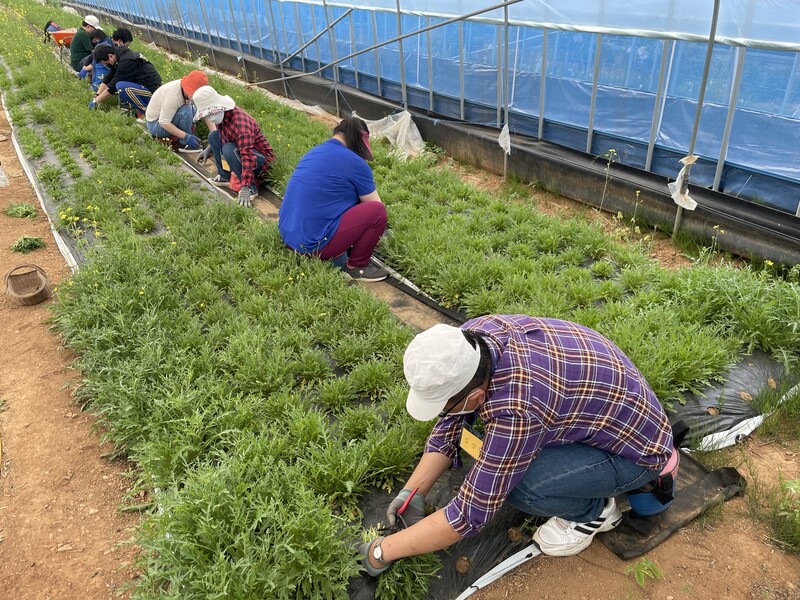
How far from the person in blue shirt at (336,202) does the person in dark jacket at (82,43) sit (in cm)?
745

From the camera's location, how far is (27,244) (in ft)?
16.6

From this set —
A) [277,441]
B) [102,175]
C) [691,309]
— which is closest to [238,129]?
[102,175]

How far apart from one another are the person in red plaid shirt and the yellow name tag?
4149 millimetres

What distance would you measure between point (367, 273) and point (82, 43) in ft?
27.9

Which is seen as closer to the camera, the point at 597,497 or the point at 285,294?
the point at 597,497

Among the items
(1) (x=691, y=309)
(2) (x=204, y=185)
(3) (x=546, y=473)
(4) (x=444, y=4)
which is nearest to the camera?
(3) (x=546, y=473)

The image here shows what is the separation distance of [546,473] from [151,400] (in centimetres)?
215

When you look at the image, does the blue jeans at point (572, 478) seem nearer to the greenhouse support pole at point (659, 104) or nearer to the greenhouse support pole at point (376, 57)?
the greenhouse support pole at point (659, 104)

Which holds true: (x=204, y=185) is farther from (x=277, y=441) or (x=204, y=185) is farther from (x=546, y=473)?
(x=546, y=473)

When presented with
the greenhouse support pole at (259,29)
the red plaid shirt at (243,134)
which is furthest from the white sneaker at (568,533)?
the greenhouse support pole at (259,29)

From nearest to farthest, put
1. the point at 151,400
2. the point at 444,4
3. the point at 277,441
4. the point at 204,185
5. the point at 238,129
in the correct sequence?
the point at 277,441 < the point at 151,400 < the point at 238,129 < the point at 204,185 < the point at 444,4

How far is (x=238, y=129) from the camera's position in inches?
228

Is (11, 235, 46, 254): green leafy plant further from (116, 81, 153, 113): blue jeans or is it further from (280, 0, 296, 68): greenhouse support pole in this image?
(280, 0, 296, 68): greenhouse support pole

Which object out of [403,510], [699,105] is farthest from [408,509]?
[699,105]
